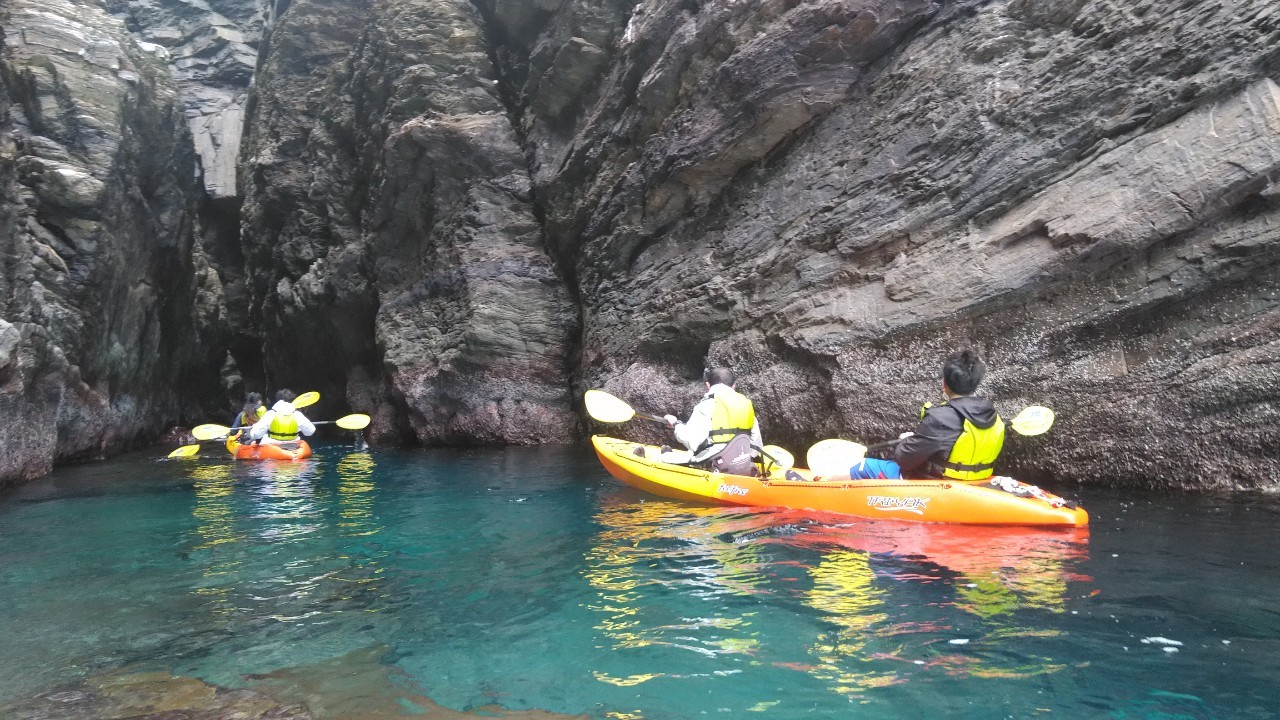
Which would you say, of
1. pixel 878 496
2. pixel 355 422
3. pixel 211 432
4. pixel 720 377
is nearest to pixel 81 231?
pixel 211 432

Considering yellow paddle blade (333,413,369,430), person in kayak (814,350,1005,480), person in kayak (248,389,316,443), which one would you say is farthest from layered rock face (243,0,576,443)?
person in kayak (814,350,1005,480)

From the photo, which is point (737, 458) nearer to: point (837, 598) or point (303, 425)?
point (837, 598)

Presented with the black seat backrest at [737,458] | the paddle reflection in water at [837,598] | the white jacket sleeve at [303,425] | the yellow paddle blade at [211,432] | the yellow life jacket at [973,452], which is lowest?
the yellow paddle blade at [211,432]

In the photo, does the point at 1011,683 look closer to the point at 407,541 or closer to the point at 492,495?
the point at 407,541

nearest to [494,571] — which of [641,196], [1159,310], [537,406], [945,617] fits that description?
[945,617]

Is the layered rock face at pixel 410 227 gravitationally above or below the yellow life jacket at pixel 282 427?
above

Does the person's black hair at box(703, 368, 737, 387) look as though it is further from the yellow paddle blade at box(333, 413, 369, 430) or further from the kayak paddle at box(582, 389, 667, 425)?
the yellow paddle blade at box(333, 413, 369, 430)

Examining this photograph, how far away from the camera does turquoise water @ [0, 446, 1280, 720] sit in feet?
9.00

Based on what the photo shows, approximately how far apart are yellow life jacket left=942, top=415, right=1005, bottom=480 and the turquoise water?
24.1 inches

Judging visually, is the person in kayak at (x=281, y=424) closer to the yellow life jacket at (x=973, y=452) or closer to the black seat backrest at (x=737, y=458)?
the black seat backrest at (x=737, y=458)

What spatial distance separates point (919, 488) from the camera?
5551 millimetres

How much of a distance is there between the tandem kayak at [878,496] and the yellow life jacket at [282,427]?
7362 millimetres

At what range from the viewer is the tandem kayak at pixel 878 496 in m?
5.16

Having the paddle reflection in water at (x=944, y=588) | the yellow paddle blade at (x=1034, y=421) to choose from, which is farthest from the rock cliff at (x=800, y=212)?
the paddle reflection in water at (x=944, y=588)
